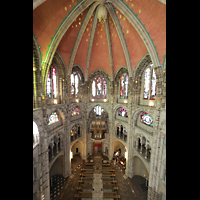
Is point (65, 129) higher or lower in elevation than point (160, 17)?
lower

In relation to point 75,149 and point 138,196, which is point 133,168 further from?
point 75,149

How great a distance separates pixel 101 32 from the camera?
10781 mm

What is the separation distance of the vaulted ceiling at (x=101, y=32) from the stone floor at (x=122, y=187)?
13.8 meters

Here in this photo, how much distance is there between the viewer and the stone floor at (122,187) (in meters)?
9.92

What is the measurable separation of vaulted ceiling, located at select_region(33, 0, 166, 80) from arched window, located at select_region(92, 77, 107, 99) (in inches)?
72.9

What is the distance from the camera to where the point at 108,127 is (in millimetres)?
14992

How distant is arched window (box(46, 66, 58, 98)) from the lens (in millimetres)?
9706

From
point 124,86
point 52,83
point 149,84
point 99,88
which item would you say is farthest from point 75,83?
point 149,84

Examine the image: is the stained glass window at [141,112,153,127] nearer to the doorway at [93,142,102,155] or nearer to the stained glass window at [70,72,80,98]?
the stained glass window at [70,72,80,98]

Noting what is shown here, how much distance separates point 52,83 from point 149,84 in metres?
10.6

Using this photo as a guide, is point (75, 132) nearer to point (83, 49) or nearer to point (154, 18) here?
point (83, 49)

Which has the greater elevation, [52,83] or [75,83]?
[75,83]
